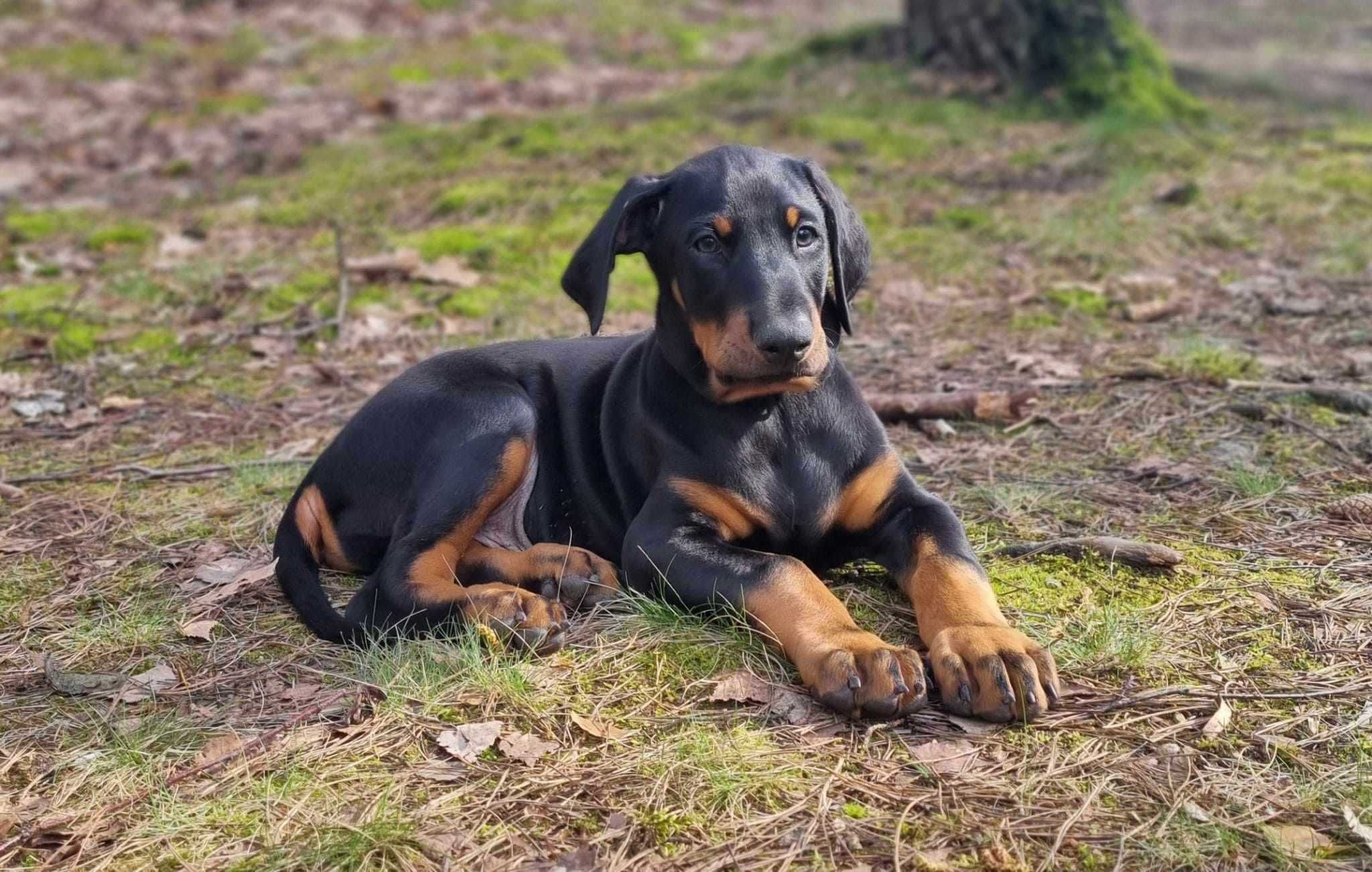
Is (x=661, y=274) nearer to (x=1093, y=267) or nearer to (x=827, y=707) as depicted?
(x=827, y=707)

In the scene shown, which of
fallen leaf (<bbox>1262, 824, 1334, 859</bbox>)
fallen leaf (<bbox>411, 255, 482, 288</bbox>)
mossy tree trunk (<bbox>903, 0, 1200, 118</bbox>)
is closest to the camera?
fallen leaf (<bbox>1262, 824, 1334, 859</bbox>)

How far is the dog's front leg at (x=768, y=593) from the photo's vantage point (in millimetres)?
2707

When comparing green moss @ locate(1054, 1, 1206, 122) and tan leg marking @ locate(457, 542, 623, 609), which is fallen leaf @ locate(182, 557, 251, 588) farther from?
green moss @ locate(1054, 1, 1206, 122)

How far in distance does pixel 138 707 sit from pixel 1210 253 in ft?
19.2

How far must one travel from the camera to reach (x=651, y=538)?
3.35 meters

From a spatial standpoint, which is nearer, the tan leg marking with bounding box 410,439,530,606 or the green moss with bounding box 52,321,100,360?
the tan leg marking with bounding box 410,439,530,606

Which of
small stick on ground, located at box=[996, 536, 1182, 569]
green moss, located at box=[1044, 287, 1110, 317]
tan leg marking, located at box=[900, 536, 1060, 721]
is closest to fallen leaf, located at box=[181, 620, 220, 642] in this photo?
tan leg marking, located at box=[900, 536, 1060, 721]

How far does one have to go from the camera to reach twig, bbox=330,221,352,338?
20.4ft

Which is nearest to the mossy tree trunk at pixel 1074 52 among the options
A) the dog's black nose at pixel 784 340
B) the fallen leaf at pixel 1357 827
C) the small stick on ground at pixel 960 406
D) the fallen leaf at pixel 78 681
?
the small stick on ground at pixel 960 406

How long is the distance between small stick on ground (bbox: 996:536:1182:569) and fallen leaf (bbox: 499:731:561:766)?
4.87 feet

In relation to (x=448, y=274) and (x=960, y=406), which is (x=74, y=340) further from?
(x=960, y=406)

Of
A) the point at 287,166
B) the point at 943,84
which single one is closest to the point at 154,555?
the point at 287,166

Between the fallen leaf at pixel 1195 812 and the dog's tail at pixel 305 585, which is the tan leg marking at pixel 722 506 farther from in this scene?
the fallen leaf at pixel 1195 812

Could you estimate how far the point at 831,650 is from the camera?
2785mm
